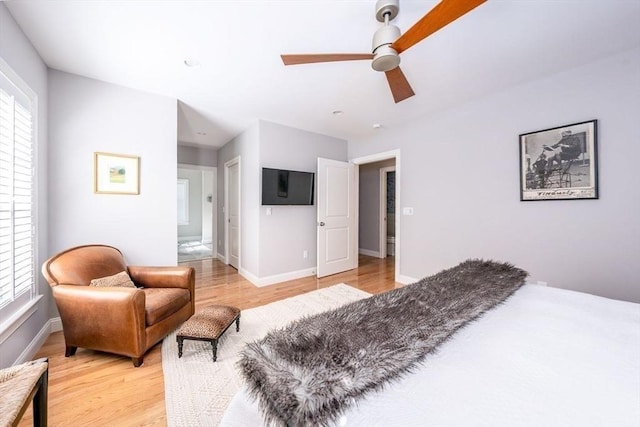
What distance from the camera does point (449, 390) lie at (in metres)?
0.67

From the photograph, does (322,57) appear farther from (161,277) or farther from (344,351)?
(161,277)

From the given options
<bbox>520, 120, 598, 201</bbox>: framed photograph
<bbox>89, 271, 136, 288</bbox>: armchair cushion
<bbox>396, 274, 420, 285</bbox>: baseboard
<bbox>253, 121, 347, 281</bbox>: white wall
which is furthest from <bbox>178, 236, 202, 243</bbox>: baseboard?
<bbox>520, 120, 598, 201</bbox>: framed photograph

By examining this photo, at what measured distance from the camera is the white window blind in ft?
5.25

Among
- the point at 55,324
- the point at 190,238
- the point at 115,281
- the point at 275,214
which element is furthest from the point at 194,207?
the point at 115,281

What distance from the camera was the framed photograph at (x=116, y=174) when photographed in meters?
2.45

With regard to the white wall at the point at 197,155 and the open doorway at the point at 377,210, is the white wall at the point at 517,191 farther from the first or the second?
the white wall at the point at 197,155

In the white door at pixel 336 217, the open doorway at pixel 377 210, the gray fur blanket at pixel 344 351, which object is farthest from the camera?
the open doorway at pixel 377 210

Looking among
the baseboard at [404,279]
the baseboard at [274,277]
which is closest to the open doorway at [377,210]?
the baseboard at [404,279]

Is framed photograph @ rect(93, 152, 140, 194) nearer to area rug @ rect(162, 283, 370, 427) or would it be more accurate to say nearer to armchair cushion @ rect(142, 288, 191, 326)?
armchair cushion @ rect(142, 288, 191, 326)

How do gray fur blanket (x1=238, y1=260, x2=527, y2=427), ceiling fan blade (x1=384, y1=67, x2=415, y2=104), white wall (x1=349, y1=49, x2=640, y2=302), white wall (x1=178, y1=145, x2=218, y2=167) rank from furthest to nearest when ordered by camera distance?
white wall (x1=178, y1=145, x2=218, y2=167) < white wall (x1=349, y1=49, x2=640, y2=302) < ceiling fan blade (x1=384, y1=67, x2=415, y2=104) < gray fur blanket (x1=238, y1=260, x2=527, y2=427)

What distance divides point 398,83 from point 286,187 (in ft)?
7.50

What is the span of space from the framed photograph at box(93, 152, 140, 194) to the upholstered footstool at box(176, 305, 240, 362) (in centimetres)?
162

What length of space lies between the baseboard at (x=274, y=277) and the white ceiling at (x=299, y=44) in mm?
2461

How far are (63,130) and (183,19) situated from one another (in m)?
1.72
